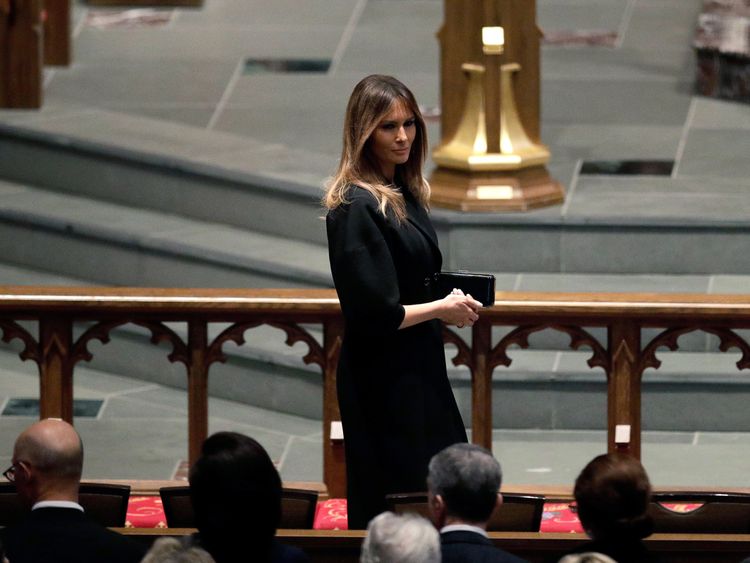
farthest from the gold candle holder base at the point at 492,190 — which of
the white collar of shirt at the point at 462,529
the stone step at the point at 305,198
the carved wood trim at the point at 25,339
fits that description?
the white collar of shirt at the point at 462,529

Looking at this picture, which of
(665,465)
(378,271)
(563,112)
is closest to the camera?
A: (378,271)

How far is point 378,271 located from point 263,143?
467 cm

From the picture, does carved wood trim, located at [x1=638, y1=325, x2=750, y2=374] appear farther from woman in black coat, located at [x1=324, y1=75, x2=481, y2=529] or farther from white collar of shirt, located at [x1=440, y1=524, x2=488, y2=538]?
white collar of shirt, located at [x1=440, y1=524, x2=488, y2=538]

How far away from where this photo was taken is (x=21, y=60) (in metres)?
9.39

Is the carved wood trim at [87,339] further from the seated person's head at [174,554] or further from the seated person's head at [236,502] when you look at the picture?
the seated person's head at [174,554]

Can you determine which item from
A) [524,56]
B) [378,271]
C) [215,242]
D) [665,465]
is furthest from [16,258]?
[378,271]

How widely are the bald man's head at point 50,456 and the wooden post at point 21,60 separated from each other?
5.70m

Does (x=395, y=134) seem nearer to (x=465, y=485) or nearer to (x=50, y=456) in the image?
(x=465, y=485)

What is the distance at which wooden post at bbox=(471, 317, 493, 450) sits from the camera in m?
5.61

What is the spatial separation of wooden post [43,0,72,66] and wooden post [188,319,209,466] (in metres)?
4.89

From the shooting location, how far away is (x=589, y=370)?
275 inches

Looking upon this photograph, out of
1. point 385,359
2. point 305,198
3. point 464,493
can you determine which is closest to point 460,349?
point 385,359

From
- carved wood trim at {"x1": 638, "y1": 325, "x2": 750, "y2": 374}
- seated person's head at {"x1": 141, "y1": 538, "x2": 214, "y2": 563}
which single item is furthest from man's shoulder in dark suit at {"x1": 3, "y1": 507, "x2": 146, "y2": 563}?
carved wood trim at {"x1": 638, "y1": 325, "x2": 750, "y2": 374}

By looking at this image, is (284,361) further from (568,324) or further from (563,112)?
(563,112)
